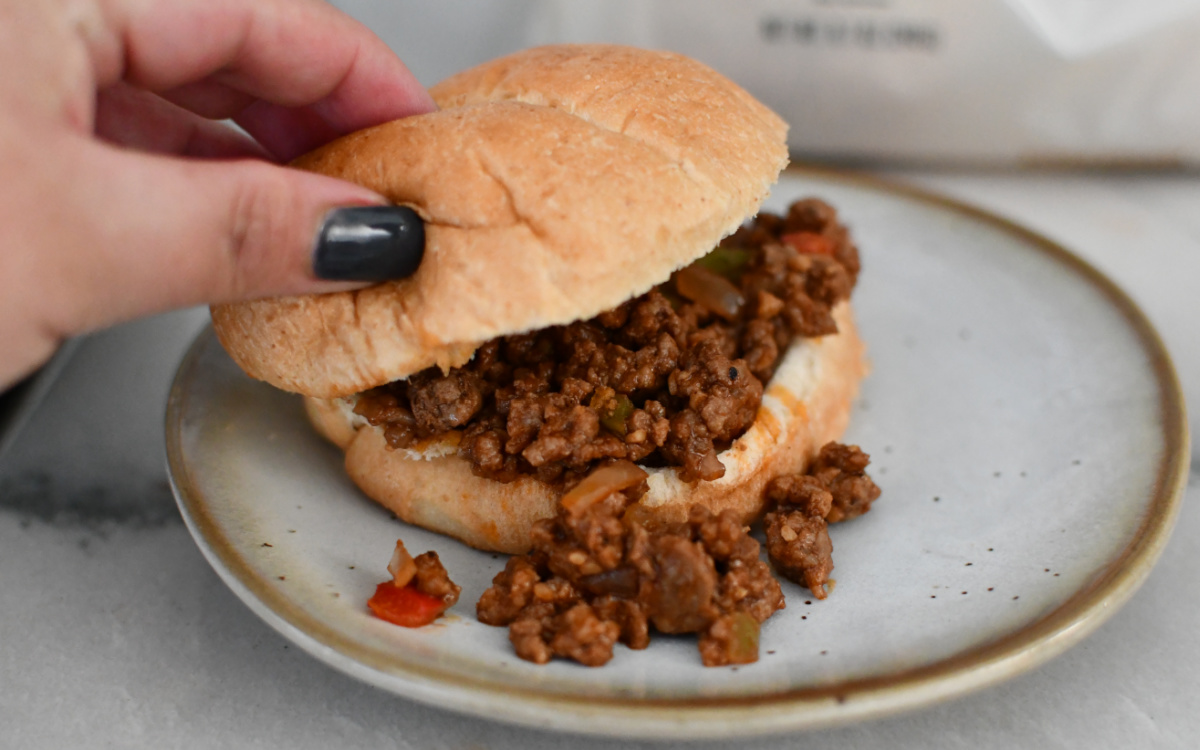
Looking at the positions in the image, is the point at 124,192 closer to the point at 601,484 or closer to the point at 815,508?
the point at 601,484

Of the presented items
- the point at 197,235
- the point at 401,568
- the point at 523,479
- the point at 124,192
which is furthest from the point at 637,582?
the point at 124,192

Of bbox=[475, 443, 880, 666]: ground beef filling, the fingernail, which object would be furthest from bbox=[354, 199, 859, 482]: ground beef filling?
the fingernail

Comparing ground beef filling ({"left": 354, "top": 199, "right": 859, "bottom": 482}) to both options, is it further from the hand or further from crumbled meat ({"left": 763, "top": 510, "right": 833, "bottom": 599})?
the hand

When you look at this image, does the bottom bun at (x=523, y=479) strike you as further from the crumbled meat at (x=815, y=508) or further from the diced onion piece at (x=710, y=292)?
the diced onion piece at (x=710, y=292)

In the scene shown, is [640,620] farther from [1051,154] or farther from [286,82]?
[1051,154]

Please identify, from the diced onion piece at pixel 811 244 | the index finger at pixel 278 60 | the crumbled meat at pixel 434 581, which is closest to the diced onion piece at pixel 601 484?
the crumbled meat at pixel 434 581

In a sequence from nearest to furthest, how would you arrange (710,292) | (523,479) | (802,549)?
1. (802,549)
2. (523,479)
3. (710,292)
